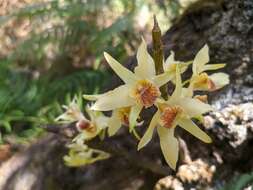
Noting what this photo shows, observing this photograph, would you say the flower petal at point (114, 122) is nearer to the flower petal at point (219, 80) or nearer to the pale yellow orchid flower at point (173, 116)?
the pale yellow orchid flower at point (173, 116)

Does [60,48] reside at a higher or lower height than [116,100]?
lower

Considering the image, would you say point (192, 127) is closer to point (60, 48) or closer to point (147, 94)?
point (147, 94)

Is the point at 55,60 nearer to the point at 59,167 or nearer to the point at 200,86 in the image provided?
the point at 59,167

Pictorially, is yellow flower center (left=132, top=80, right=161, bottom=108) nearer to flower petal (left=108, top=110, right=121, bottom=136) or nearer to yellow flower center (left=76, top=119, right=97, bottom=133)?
flower petal (left=108, top=110, right=121, bottom=136)

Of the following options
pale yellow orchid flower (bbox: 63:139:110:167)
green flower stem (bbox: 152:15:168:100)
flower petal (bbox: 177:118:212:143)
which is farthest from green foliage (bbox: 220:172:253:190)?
pale yellow orchid flower (bbox: 63:139:110:167)

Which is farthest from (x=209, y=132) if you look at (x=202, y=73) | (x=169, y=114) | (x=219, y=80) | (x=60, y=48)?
(x=60, y=48)

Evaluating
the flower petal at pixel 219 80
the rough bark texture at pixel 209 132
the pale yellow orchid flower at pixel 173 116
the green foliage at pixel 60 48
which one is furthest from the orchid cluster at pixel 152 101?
the green foliage at pixel 60 48

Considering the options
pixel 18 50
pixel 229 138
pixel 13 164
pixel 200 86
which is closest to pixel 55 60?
pixel 18 50
